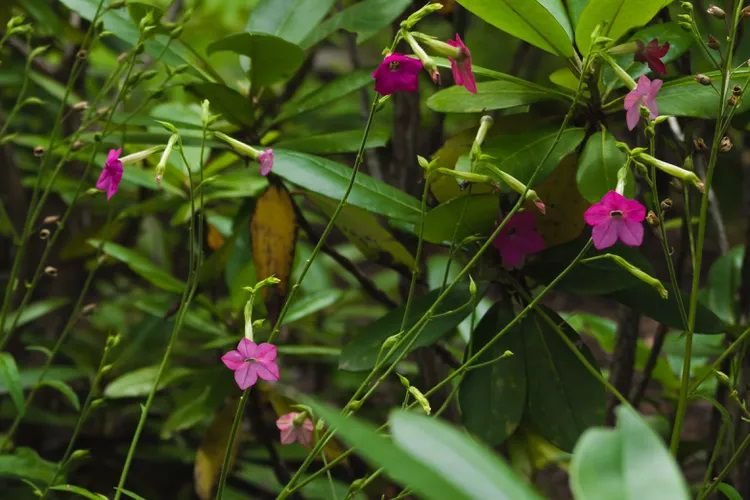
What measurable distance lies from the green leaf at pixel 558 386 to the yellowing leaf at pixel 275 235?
0.88ft

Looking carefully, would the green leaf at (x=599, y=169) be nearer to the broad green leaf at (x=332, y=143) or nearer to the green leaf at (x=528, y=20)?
the green leaf at (x=528, y=20)

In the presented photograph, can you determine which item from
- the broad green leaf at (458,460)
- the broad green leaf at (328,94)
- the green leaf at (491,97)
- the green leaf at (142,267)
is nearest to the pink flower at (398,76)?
the green leaf at (491,97)

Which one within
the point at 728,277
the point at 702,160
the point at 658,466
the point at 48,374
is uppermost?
the point at 658,466

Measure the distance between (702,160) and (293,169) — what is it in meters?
0.68

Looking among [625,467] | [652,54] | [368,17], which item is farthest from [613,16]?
[625,467]

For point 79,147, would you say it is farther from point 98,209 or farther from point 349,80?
point 98,209

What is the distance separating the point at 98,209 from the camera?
186cm

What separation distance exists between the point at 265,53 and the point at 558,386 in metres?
0.49

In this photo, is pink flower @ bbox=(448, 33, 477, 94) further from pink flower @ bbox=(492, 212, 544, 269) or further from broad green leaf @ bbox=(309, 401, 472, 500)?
broad green leaf @ bbox=(309, 401, 472, 500)

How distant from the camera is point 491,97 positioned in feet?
3.49

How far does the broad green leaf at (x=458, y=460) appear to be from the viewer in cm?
43

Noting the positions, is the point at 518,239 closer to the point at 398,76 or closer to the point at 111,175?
the point at 398,76

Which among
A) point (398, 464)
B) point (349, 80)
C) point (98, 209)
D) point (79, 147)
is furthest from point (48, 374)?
point (398, 464)

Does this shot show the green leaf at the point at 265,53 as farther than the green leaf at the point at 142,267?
No
